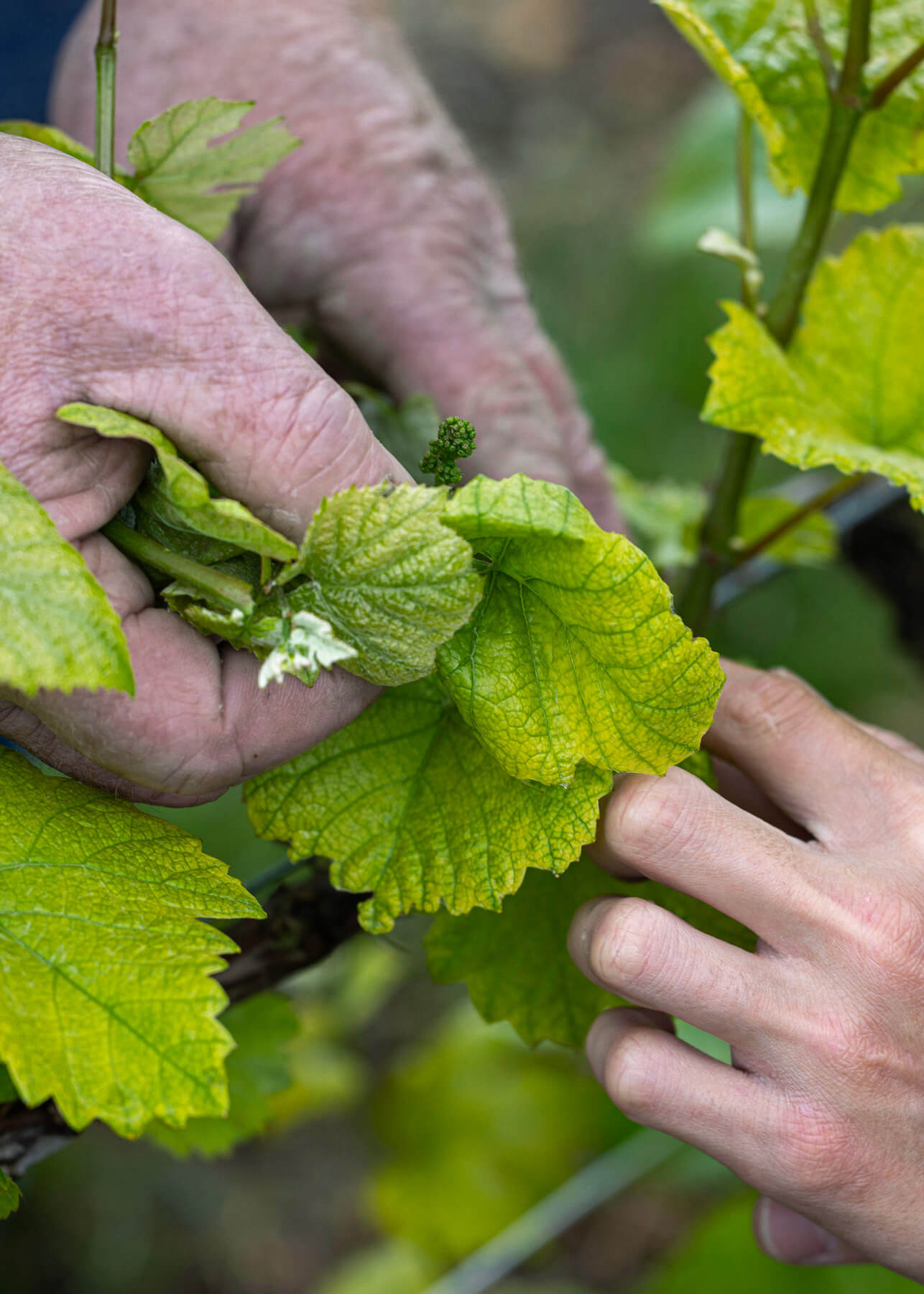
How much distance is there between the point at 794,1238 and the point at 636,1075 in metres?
0.42

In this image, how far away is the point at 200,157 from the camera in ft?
2.19

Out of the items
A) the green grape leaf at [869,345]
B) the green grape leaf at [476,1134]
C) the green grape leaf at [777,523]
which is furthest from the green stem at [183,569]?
the green grape leaf at [476,1134]

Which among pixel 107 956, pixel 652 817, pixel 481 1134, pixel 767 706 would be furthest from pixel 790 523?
pixel 481 1134

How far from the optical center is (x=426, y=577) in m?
0.51

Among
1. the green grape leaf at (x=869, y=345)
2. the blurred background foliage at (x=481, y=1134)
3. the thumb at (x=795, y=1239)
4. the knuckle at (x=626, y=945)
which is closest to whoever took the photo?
the knuckle at (x=626, y=945)

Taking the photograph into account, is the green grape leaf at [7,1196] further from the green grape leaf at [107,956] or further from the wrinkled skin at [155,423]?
the wrinkled skin at [155,423]

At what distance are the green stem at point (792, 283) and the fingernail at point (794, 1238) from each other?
0.54 metres

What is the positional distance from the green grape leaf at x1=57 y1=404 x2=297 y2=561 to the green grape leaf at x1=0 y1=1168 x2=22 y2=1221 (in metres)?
0.36

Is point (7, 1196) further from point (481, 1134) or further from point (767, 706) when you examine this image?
Answer: point (481, 1134)

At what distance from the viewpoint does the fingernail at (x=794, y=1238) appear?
0.96 meters

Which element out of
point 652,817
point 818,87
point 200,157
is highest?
point 818,87

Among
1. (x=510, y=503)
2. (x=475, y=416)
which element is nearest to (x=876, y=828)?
(x=510, y=503)

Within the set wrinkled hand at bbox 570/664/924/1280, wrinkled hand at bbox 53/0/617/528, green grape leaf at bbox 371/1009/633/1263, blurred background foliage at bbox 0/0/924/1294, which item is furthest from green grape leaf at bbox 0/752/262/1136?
green grape leaf at bbox 371/1009/633/1263

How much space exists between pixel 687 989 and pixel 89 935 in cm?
35
